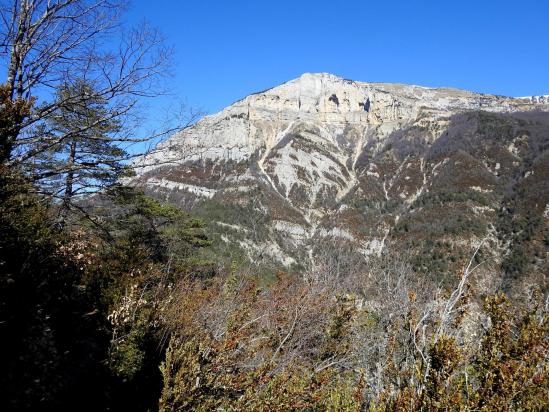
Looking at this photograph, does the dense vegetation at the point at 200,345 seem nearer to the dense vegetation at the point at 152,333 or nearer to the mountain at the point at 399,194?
the dense vegetation at the point at 152,333

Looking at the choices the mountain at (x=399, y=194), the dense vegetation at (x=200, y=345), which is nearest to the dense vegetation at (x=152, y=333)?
the dense vegetation at (x=200, y=345)

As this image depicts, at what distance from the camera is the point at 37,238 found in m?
7.25

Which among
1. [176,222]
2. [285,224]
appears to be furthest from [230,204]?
[176,222]

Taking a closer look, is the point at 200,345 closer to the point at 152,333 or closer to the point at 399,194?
the point at 152,333

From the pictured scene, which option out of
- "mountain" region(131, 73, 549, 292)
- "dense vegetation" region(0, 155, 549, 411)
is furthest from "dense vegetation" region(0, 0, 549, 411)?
"mountain" region(131, 73, 549, 292)

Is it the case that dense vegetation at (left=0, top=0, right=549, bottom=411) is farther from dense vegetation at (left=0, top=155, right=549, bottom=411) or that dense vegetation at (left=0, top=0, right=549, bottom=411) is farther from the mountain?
the mountain

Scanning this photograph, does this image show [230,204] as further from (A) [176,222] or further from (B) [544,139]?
(B) [544,139]

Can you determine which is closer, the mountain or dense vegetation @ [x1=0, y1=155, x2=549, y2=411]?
dense vegetation @ [x1=0, y1=155, x2=549, y2=411]

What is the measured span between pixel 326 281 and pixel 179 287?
21.9 feet

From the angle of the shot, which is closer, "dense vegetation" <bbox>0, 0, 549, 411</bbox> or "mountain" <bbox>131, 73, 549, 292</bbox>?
"dense vegetation" <bbox>0, 0, 549, 411</bbox>

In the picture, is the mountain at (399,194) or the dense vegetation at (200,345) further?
the mountain at (399,194)

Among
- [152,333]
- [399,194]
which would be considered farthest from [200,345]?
[399,194]

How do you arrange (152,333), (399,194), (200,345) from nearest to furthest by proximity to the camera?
(200,345) → (152,333) → (399,194)

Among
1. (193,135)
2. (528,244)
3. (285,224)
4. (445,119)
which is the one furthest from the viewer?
(445,119)
